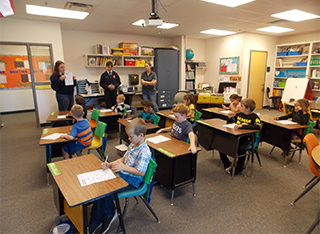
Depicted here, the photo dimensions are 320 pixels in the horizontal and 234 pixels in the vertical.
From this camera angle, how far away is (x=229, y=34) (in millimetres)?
7508

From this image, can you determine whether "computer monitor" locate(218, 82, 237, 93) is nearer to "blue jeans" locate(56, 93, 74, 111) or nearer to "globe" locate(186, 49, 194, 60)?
"globe" locate(186, 49, 194, 60)

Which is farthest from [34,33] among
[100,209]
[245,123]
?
[245,123]

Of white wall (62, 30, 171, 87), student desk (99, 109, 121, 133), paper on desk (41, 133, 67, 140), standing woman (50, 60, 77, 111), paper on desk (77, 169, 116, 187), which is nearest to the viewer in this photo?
paper on desk (77, 169, 116, 187)

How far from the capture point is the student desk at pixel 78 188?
1.33 meters

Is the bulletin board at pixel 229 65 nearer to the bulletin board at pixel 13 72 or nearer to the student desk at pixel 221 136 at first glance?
the student desk at pixel 221 136

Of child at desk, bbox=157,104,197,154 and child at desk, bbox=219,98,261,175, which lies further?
child at desk, bbox=219,98,261,175

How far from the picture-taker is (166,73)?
764 centimetres

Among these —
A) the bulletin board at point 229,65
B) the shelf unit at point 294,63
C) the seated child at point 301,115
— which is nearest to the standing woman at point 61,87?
the seated child at point 301,115

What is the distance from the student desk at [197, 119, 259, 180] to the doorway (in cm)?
513

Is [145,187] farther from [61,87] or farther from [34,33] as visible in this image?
[34,33]

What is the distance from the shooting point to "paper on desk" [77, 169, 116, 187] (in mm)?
Answer: 1507

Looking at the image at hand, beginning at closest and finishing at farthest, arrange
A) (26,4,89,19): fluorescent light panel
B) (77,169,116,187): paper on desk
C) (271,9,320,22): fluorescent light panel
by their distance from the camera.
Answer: (77,169,116,187): paper on desk < (26,4,89,19): fluorescent light panel < (271,9,320,22): fluorescent light panel

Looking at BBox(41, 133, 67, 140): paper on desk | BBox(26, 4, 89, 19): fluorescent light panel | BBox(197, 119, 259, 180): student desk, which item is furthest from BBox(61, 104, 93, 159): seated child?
BBox(26, 4, 89, 19): fluorescent light panel

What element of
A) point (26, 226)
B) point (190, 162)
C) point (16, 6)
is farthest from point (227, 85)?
point (26, 226)
